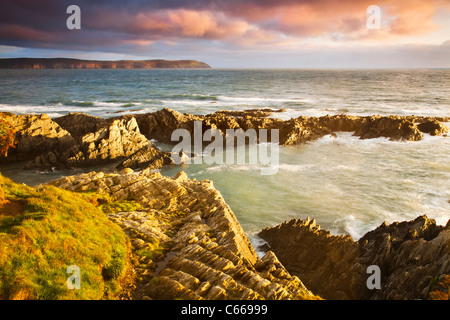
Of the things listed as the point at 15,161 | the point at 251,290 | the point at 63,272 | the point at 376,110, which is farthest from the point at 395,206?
the point at 376,110

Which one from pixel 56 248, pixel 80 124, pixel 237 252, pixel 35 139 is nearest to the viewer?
pixel 56 248

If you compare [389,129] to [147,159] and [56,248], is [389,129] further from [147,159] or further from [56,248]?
[56,248]

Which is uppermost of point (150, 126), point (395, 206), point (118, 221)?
point (150, 126)

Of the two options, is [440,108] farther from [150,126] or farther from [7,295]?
[7,295]

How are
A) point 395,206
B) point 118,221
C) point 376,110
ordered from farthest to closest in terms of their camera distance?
point 376,110 → point 395,206 → point 118,221

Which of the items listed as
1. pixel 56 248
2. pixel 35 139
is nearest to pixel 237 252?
pixel 56 248

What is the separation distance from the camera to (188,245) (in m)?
15.9

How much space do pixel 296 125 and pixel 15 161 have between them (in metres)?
40.8

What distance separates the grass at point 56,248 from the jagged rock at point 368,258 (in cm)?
1062

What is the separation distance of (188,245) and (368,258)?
33.3ft

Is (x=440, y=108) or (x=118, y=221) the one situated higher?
(x=440, y=108)

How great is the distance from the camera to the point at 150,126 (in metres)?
51.1

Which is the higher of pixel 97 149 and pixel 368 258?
pixel 97 149
